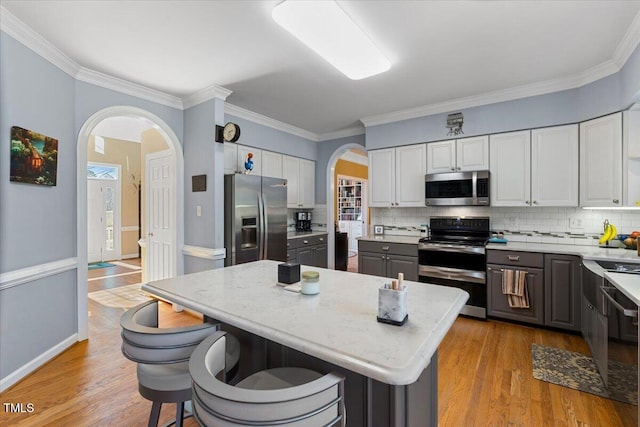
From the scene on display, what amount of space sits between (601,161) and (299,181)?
3.86 metres

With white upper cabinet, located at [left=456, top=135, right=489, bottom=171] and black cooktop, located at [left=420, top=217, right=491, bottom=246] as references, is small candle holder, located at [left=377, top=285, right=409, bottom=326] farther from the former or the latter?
white upper cabinet, located at [left=456, top=135, right=489, bottom=171]

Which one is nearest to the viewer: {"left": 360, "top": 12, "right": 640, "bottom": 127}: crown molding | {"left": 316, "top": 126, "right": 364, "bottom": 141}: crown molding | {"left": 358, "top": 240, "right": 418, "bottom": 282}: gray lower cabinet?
{"left": 360, "top": 12, "right": 640, "bottom": 127}: crown molding

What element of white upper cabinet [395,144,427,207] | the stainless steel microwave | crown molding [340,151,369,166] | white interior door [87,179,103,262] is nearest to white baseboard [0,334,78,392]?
white upper cabinet [395,144,427,207]

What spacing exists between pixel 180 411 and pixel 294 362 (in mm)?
616

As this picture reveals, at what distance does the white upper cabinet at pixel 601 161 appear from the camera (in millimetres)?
2826

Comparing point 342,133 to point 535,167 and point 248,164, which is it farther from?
point 535,167

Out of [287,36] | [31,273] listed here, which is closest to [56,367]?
[31,273]

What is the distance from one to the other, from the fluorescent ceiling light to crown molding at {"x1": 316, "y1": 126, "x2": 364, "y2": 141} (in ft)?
7.67

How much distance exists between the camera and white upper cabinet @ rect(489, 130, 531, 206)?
3.48m

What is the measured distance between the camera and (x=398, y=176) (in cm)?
432

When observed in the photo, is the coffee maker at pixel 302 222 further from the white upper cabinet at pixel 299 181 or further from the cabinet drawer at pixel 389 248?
the cabinet drawer at pixel 389 248

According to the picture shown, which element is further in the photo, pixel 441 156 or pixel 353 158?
pixel 353 158

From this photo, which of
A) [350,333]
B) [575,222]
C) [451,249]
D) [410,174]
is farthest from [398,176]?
[350,333]

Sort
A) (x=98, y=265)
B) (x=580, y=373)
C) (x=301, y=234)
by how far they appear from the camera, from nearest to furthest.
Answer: (x=580, y=373), (x=301, y=234), (x=98, y=265)
